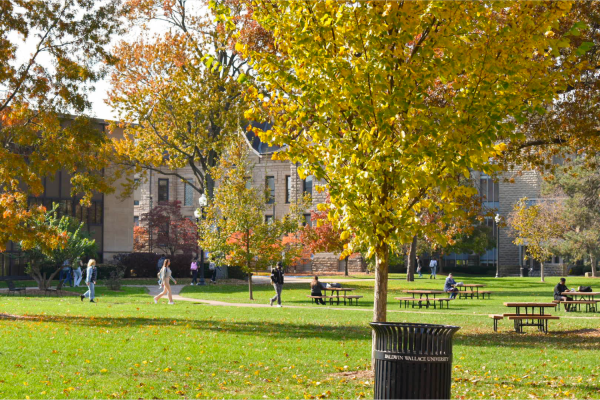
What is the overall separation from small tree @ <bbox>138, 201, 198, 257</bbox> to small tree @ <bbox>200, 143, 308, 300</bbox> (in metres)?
30.5

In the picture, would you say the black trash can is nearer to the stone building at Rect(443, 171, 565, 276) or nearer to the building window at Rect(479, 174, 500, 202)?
the stone building at Rect(443, 171, 565, 276)

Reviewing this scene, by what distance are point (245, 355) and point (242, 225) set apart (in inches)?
660

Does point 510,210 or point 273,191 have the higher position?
point 273,191

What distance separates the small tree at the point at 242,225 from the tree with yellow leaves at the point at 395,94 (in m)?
19.8

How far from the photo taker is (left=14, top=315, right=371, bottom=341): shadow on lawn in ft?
56.4

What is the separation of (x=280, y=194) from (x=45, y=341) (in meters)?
54.8

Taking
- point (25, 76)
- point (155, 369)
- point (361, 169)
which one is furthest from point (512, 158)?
point (25, 76)

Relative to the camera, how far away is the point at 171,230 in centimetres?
6425

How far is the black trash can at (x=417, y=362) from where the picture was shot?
7.29 meters

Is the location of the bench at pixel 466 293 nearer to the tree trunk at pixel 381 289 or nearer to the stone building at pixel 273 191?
the stone building at pixel 273 191

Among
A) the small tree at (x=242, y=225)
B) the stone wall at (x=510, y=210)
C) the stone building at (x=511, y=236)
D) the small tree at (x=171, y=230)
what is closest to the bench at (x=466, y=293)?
the small tree at (x=242, y=225)

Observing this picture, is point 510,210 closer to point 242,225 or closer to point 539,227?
point 539,227

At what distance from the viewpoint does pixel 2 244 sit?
790 inches

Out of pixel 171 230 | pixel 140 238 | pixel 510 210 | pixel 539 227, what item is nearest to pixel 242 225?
pixel 539 227
